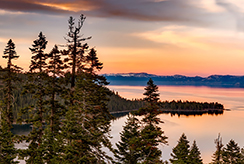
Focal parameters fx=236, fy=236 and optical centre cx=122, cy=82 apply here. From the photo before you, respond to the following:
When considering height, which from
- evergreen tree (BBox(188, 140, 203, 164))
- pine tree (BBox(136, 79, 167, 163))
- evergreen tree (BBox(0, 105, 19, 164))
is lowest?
evergreen tree (BBox(188, 140, 203, 164))

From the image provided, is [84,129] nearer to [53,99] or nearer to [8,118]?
[53,99]

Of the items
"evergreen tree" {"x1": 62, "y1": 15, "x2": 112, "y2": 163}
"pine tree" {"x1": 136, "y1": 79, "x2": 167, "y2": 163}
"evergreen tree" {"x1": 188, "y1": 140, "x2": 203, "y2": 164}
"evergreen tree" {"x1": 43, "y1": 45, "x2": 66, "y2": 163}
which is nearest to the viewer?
"evergreen tree" {"x1": 62, "y1": 15, "x2": 112, "y2": 163}

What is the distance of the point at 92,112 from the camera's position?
70.8 feet

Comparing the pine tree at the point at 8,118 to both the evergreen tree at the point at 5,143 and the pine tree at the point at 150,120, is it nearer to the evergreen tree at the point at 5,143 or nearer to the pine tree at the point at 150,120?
the evergreen tree at the point at 5,143

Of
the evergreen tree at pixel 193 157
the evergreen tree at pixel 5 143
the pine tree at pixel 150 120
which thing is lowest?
the evergreen tree at pixel 193 157

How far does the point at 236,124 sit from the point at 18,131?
Result: 165974 mm

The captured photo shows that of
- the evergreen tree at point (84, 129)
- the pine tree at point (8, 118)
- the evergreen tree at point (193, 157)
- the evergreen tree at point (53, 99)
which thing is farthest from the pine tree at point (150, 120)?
the evergreen tree at point (193, 157)

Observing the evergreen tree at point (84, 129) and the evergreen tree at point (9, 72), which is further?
the evergreen tree at point (9, 72)

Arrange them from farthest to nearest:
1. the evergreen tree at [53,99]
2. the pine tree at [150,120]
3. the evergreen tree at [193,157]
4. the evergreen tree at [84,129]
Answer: the evergreen tree at [193,157] < the evergreen tree at [53,99] < the pine tree at [150,120] < the evergreen tree at [84,129]

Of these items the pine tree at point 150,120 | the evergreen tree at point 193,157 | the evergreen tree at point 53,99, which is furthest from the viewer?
the evergreen tree at point 193,157

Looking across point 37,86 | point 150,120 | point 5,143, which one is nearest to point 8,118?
point 5,143

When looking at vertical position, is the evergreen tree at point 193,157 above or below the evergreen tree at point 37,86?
below

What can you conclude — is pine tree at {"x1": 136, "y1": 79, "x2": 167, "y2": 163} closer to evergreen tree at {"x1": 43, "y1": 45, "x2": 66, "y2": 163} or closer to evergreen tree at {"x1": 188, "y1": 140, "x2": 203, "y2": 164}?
evergreen tree at {"x1": 43, "y1": 45, "x2": 66, "y2": 163}

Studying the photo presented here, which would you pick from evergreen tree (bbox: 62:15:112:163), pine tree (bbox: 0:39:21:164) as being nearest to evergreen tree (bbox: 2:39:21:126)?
pine tree (bbox: 0:39:21:164)
